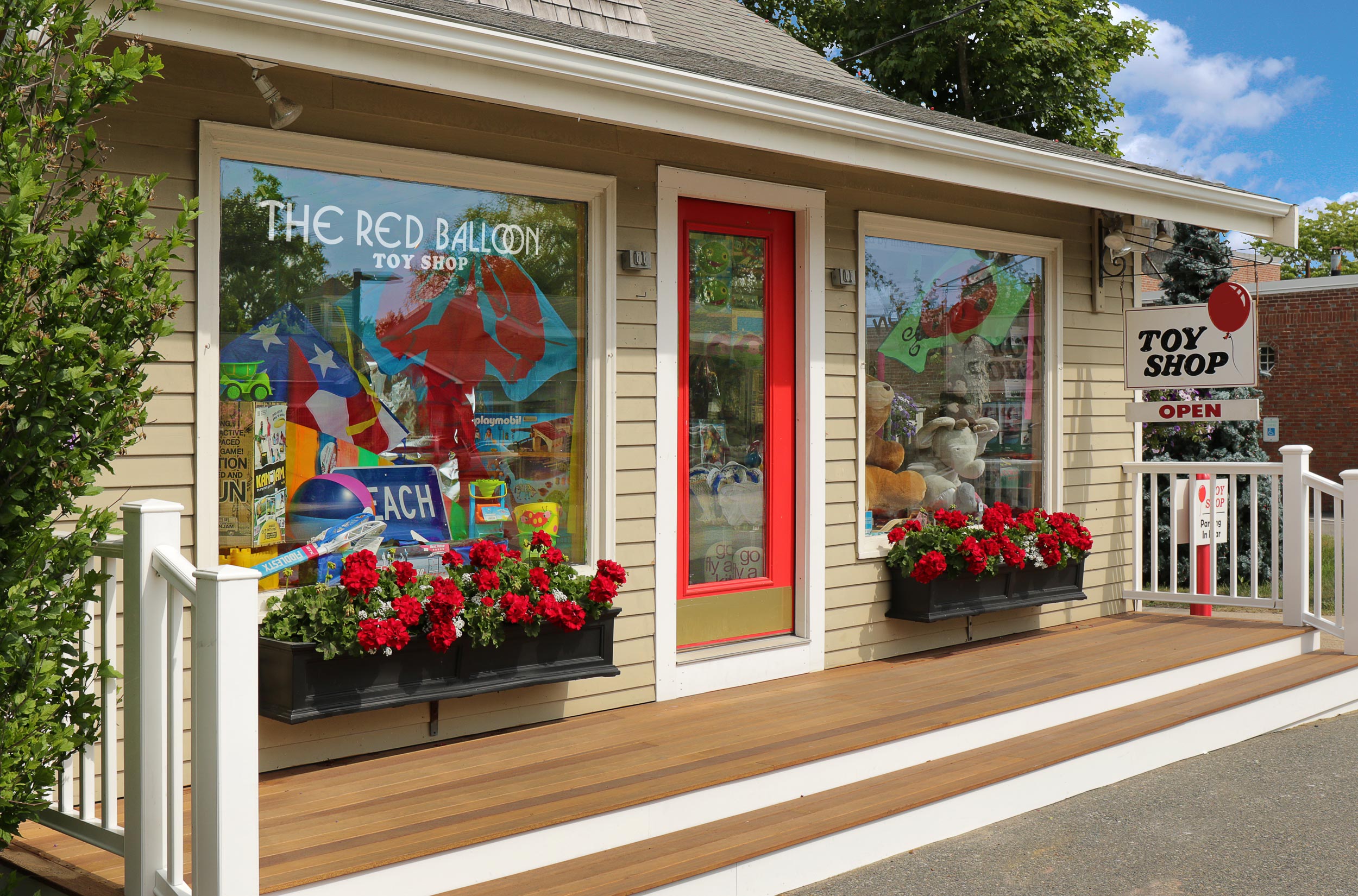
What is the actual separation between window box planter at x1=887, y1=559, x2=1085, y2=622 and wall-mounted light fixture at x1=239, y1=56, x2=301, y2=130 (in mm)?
3659

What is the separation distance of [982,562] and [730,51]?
352cm

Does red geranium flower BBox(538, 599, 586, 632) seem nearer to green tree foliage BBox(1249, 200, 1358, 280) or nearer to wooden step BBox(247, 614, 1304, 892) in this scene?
wooden step BBox(247, 614, 1304, 892)

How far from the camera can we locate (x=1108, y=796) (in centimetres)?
441

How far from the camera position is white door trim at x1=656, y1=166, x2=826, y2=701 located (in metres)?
4.94

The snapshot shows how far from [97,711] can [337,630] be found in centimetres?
117

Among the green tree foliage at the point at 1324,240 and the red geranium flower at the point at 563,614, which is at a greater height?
the green tree foliage at the point at 1324,240

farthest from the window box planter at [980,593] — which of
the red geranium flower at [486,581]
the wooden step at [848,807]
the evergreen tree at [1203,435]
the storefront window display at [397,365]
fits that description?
the evergreen tree at [1203,435]

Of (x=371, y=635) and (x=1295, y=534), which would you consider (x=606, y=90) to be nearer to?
(x=371, y=635)

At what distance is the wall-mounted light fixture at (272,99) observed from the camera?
141 inches

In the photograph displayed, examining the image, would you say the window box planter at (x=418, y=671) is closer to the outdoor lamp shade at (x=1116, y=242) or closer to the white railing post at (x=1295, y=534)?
the outdoor lamp shade at (x=1116, y=242)

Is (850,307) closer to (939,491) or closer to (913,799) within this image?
(939,491)

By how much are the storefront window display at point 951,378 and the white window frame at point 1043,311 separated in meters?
0.03

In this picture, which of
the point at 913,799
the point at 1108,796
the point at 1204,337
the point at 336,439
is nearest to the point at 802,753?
the point at 913,799

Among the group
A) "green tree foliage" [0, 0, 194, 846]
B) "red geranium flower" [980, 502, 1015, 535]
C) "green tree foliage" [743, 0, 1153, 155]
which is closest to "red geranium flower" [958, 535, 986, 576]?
"red geranium flower" [980, 502, 1015, 535]
